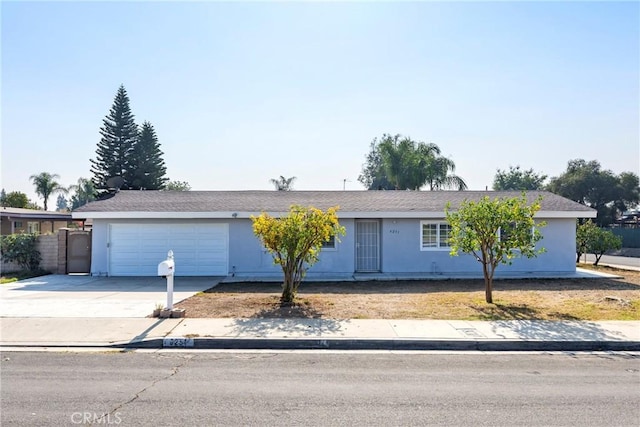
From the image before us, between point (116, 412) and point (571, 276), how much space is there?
16.5 metres

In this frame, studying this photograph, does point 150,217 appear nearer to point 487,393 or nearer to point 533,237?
point 533,237

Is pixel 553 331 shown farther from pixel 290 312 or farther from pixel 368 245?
pixel 368 245

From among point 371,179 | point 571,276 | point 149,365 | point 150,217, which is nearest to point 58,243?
point 150,217

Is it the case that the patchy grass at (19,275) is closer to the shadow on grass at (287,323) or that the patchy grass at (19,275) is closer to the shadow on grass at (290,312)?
the shadow on grass at (290,312)

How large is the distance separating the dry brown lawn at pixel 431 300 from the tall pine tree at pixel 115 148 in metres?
37.1

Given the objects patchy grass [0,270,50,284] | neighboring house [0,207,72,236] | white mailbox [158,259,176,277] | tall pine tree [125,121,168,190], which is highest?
tall pine tree [125,121,168,190]

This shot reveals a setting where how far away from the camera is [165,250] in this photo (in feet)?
56.7

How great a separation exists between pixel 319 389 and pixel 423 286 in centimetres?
956

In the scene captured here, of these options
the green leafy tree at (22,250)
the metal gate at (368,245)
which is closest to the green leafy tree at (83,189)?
the green leafy tree at (22,250)

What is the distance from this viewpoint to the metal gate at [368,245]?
705 inches

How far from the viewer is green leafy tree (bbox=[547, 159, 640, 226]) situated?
4881cm

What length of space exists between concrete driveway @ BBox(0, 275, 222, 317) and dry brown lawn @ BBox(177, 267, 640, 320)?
3.40ft

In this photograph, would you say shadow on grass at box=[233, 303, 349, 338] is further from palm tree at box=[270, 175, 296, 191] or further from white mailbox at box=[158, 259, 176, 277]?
palm tree at box=[270, 175, 296, 191]

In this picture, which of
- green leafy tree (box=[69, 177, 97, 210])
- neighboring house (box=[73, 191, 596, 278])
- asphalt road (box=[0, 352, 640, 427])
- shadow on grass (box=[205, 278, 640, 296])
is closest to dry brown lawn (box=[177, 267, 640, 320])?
shadow on grass (box=[205, 278, 640, 296])
